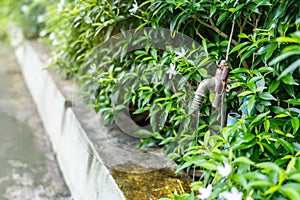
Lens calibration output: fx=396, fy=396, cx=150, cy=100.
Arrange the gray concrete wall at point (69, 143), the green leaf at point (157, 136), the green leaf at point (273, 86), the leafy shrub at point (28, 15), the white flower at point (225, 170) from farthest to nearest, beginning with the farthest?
the leafy shrub at point (28, 15)
the green leaf at point (157, 136)
the gray concrete wall at point (69, 143)
the green leaf at point (273, 86)
the white flower at point (225, 170)

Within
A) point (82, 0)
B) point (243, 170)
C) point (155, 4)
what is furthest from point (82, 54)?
point (243, 170)

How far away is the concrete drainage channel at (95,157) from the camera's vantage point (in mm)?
1731

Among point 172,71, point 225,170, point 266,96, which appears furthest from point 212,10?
point 225,170

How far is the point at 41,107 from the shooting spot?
3.06m

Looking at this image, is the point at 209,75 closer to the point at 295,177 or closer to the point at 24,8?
the point at 295,177

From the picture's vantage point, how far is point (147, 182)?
175 cm

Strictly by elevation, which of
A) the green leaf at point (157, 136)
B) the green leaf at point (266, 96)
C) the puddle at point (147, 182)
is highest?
the green leaf at point (266, 96)

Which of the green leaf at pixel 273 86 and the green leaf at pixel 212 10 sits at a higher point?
the green leaf at pixel 212 10

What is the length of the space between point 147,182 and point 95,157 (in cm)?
33

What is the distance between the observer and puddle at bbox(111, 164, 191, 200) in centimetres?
165

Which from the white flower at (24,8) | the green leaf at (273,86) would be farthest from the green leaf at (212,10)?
the white flower at (24,8)

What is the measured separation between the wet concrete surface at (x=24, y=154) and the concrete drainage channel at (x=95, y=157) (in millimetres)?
74

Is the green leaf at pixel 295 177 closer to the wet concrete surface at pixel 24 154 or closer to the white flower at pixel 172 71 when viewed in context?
the white flower at pixel 172 71

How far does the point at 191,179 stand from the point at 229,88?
1.67 feet
